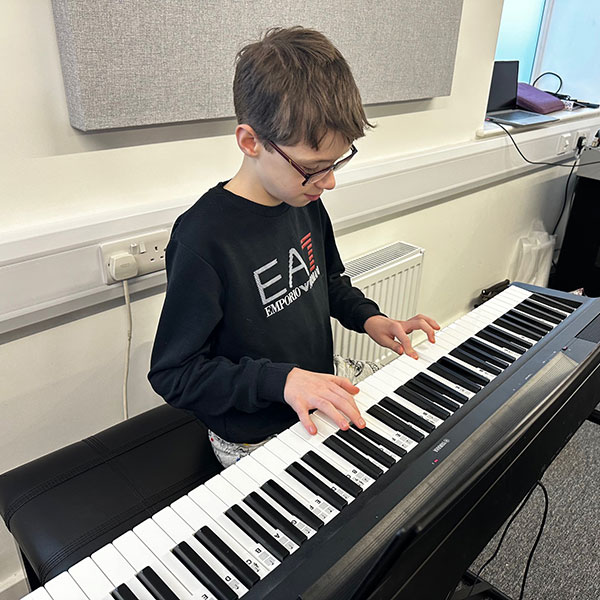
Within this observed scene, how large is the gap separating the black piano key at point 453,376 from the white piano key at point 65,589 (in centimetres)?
62

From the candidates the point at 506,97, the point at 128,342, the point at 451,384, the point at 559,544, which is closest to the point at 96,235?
the point at 128,342

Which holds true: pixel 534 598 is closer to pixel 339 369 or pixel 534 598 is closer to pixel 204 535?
pixel 339 369

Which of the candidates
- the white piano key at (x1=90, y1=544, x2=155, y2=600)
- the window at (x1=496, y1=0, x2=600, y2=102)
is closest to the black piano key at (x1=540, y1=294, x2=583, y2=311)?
the white piano key at (x1=90, y1=544, x2=155, y2=600)

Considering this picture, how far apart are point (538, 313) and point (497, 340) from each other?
0.53 feet

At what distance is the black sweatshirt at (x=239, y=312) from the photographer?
86 cm

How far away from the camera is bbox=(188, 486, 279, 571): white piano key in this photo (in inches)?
25.2

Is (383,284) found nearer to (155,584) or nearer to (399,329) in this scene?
(399,329)

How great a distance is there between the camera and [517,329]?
1.11m

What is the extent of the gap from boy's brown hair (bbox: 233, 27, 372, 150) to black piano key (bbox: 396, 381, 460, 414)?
0.40 metres

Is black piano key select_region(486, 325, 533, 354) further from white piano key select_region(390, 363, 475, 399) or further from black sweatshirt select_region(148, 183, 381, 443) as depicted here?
black sweatshirt select_region(148, 183, 381, 443)

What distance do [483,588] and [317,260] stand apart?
0.88 metres

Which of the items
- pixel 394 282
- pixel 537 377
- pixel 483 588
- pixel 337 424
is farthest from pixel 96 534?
pixel 394 282

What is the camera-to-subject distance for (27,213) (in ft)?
3.43

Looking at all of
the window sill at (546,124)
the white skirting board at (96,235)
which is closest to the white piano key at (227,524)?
the white skirting board at (96,235)
